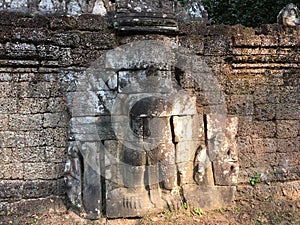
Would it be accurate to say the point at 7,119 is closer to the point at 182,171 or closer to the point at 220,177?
the point at 182,171

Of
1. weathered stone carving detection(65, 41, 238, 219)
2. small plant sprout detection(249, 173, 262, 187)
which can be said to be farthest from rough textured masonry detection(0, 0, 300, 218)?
small plant sprout detection(249, 173, 262, 187)

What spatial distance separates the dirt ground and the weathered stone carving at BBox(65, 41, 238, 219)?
0.09 m

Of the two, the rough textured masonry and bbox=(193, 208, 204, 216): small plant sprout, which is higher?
the rough textured masonry

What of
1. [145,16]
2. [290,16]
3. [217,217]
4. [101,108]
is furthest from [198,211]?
[290,16]

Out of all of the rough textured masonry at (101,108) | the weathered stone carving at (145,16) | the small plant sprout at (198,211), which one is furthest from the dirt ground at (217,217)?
the weathered stone carving at (145,16)

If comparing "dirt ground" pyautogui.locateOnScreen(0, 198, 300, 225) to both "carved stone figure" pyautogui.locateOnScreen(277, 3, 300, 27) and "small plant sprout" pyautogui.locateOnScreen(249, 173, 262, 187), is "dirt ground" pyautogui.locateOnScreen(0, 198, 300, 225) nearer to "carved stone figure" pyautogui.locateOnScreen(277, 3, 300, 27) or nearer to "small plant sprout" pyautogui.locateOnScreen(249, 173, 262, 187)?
"small plant sprout" pyautogui.locateOnScreen(249, 173, 262, 187)

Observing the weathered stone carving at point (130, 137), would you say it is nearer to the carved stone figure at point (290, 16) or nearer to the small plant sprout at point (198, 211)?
the small plant sprout at point (198, 211)

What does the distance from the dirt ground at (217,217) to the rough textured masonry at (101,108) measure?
10cm

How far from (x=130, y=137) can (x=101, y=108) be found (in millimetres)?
479

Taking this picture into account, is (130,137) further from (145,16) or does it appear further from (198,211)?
(145,16)

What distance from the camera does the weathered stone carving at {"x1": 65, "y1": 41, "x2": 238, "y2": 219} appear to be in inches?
164

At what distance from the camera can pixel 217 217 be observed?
14.1ft

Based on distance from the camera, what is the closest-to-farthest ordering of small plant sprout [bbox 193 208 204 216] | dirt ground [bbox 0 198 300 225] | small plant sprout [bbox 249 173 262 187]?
dirt ground [bbox 0 198 300 225] < small plant sprout [bbox 193 208 204 216] < small plant sprout [bbox 249 173 262 187]

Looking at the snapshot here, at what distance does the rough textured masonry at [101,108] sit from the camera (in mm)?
4176
